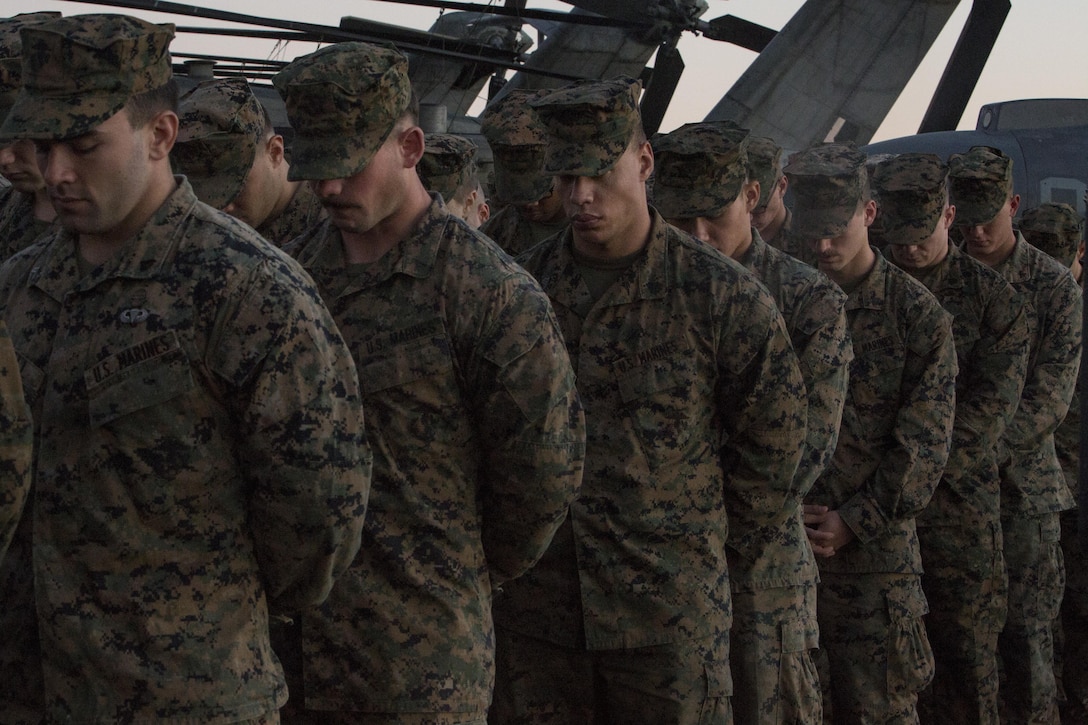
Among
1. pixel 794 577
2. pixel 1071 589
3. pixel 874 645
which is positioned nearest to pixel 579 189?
pixel 794 577

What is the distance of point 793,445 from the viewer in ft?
13.3

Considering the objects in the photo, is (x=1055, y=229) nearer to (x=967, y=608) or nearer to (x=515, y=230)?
(x=967, y=608)

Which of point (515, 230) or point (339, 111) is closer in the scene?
point (339, 111)

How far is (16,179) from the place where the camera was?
401 centimetres

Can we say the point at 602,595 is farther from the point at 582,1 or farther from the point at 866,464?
the point at 582,1

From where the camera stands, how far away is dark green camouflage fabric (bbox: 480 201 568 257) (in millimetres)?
5727

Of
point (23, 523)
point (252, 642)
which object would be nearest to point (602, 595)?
point (252, 642)

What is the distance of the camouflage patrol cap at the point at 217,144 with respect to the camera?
4.47 m

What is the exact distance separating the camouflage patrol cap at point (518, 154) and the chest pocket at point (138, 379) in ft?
10.1

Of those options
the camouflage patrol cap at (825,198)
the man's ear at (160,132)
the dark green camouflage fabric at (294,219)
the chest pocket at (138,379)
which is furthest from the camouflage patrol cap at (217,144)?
the chest pocket at (138,379)

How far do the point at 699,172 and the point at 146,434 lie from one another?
7.75 feet

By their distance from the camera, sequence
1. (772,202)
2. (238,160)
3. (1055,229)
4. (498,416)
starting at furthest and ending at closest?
(1055,229), (772,202), (238,160), (498,416)

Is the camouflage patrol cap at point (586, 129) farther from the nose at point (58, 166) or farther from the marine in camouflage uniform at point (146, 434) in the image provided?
the nose at point (58, 166)

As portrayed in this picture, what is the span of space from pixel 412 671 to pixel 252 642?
23.2 inches
